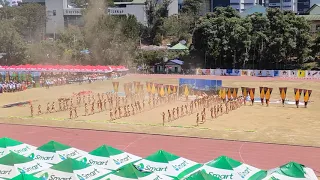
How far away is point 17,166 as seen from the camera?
13641 millimetres

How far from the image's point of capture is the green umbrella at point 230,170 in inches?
523

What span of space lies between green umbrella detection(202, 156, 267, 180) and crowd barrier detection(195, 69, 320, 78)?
5170 cm

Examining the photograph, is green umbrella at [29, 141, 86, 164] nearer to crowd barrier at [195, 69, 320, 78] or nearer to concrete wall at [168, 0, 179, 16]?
crowd barrier at [195, 69, 320, 78]

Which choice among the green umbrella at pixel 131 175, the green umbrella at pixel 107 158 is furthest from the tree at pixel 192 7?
the green umbrella at pixel 131 175

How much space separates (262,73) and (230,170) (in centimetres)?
5444

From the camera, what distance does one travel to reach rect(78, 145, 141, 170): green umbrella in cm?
1480

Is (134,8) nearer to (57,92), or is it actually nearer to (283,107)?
(57,92)

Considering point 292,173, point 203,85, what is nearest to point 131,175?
point 292,173

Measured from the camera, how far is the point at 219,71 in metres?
69.5

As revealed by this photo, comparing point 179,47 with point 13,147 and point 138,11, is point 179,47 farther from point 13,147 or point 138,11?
point 13,147

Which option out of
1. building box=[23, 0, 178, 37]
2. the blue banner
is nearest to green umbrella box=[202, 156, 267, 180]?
the blue banner

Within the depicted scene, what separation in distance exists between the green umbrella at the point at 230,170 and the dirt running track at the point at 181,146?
5.16 meters

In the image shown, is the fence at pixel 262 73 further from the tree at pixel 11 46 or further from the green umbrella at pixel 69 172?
the green umbrella at pixel 69 172

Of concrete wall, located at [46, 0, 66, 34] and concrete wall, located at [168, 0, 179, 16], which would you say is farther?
concrete wall, located at [168, 0, 179, 16]
